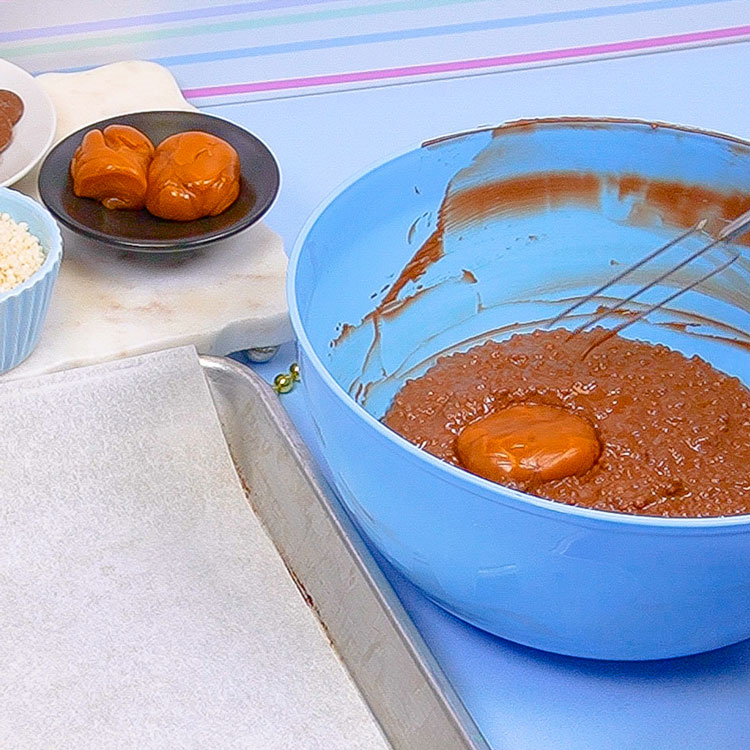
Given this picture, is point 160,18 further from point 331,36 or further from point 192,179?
point 192,179

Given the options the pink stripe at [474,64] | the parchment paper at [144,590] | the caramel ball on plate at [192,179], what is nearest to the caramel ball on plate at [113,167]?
the caramel ball on plate at [192,179]

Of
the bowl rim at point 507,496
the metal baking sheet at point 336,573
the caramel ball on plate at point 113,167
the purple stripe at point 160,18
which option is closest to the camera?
the bowl rim at point 507,496

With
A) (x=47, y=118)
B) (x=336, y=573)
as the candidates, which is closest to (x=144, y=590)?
(x=336, y=573)

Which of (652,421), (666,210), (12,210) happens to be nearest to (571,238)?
(666,210)

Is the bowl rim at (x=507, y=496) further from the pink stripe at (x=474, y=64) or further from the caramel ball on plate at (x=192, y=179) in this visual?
the pink stripe at (x=474, y=64)

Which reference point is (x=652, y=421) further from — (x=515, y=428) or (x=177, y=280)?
(x=177, y=280)
